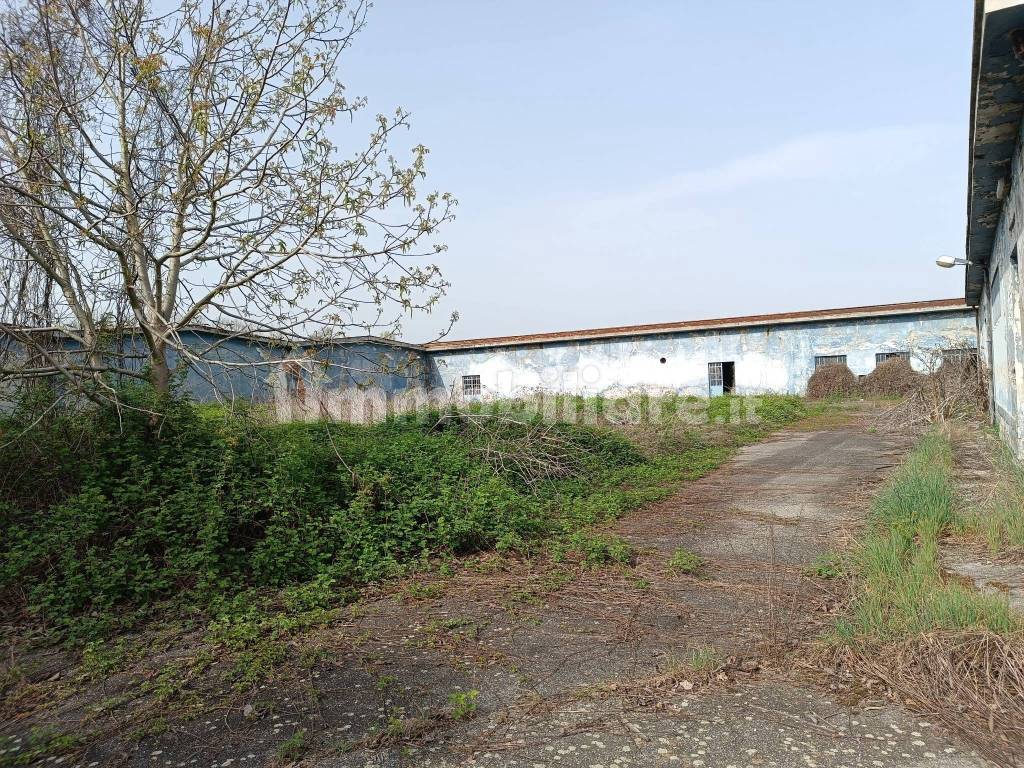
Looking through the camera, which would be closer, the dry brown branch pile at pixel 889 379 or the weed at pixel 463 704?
the weed at pixel 463 704

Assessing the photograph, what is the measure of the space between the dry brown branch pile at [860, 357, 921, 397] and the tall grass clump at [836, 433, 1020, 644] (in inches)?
696

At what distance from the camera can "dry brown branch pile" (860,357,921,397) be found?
886 inches

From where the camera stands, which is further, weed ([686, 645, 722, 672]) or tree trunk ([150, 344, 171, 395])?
tree trunk ([150, 344, 171, 395])

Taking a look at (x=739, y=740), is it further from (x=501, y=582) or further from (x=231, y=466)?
(x=231, y=466)

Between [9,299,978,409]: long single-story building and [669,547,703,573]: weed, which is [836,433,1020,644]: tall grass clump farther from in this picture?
[9,299,978,409]: long single-story building

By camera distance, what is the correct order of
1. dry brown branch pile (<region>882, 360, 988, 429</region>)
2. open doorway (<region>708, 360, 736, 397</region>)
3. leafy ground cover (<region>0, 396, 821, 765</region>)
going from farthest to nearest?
open doorway (<region>708, 360, 736, 397</region>), dry brown branch pile (<region>882, 360, 988, 429</region>), leafy ground cover (<region>0, 396, 821, 765</region>)

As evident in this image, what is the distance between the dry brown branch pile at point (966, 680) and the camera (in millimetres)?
2725

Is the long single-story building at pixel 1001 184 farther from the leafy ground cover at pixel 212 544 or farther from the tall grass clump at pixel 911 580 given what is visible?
the leafy ground cover at pixel 212 544

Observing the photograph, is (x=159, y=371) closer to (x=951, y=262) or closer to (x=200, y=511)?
(x=200, y=511)

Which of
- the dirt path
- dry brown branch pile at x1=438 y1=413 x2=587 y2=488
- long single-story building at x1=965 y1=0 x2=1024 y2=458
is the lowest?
the dirt path

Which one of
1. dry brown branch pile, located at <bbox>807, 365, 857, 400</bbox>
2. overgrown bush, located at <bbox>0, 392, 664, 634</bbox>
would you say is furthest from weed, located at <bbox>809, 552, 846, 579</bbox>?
dry brown branch pile, located at <bbox>807, 365, 857, 400</bbox>

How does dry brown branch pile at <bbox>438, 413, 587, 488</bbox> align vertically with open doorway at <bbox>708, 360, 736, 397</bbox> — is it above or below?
below

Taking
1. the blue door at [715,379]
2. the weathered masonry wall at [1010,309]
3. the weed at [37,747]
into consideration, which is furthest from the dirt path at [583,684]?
the blue door at [715,379]

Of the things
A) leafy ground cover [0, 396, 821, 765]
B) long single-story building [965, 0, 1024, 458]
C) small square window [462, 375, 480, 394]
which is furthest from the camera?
small square window [462, 375, 480, 394]
